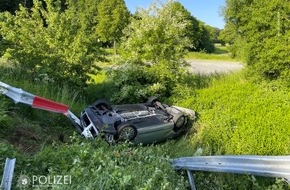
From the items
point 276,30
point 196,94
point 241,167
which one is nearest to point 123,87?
point 196,94

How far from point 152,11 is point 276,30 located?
335 cm

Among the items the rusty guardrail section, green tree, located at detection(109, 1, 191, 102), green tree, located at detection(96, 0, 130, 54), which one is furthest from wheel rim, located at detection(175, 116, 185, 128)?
green tree, located at detection(96, 0, 130, 54)

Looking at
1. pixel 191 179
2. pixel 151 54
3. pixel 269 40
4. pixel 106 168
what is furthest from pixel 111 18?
pixel 106 168

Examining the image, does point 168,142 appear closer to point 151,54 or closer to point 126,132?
point 126,132

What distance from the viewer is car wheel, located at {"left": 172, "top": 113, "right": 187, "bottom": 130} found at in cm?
644

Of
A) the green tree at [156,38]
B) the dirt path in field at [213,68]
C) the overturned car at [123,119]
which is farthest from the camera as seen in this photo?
the dirt path in field at [213,68]

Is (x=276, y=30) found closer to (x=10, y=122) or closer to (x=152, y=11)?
(x=152, y=11)

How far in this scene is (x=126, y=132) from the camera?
5457 millimetres

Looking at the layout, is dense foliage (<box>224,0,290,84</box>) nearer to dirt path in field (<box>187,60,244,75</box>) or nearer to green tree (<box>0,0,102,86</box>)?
dirt path in field (<box>187,60,244,75</box>)

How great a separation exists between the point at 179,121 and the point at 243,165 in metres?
3.30

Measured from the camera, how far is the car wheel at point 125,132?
17.7 ft

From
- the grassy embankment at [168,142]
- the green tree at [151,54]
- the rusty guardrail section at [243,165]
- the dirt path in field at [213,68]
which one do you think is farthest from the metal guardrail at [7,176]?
the dirt path in field at [213,68]

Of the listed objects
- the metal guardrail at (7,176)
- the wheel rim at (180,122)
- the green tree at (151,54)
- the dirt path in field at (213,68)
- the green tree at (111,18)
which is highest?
the green tree at (111,18)

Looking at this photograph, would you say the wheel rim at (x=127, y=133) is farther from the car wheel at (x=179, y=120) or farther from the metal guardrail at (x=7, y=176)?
the metal guardrail at (x=7, y=176)
